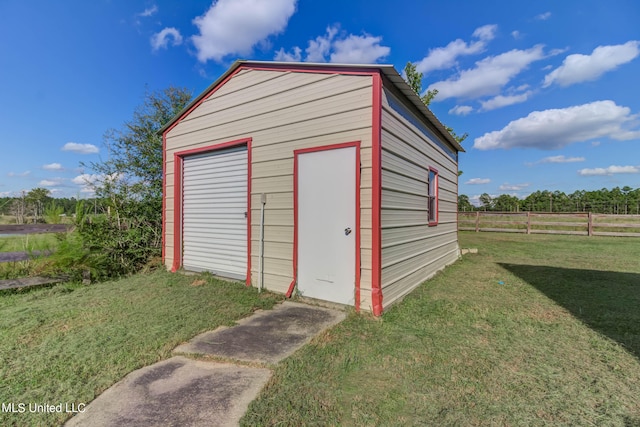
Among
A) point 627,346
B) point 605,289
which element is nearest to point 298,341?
point 627,346

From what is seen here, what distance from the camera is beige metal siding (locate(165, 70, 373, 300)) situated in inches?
142

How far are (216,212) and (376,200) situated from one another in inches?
133

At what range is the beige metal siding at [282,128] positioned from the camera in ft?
11.9

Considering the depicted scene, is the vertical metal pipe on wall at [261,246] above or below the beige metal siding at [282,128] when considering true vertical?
below

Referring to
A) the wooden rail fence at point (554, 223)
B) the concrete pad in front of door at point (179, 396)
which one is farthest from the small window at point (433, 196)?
the wooden rail fence at point (554, 223)

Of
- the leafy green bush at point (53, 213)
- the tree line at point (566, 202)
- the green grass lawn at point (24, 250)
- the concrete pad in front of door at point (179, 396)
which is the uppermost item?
the tree line at point (566, 202)

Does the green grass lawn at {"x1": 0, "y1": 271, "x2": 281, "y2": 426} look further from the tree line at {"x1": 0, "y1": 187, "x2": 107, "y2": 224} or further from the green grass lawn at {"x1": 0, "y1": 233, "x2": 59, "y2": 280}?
the tree line at {"x1": 0, "y1": 187, "x2": 107, "y2": 224}

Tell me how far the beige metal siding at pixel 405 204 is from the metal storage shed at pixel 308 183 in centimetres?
3

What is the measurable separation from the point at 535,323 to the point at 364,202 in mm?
2404

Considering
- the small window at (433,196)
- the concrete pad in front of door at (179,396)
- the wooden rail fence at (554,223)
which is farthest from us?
the wooden rail fence at (554,223)

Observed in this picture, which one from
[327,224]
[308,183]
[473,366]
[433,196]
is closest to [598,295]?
[433,196]

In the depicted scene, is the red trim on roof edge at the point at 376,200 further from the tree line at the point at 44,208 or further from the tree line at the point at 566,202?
the tree line at the point at 566,202

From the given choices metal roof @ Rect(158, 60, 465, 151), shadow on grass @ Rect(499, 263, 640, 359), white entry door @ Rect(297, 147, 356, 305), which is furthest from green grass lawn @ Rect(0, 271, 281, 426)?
shadow on grass @ Rect(499, 263, 640, 359)

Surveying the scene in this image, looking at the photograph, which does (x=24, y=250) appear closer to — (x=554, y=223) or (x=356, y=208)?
(x=356, y=208)
